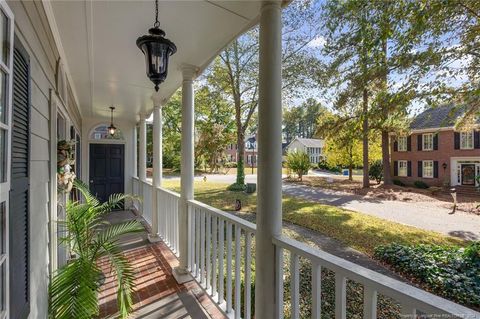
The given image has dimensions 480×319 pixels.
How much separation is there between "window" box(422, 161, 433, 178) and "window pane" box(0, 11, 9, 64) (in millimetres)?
20832

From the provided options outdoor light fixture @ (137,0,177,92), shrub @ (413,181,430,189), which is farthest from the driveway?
outdoor light fixture @ (137,0,177,92)

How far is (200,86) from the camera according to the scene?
12.4 metres

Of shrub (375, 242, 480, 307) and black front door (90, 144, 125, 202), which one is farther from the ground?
black front door (90, 144, 125, 202)

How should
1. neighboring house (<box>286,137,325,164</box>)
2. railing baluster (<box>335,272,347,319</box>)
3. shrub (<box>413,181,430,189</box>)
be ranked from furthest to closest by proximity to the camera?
1. neighboring house (<box>286,137,325,164</box>)
2. shrub (<box>413,181,430,189</box>)
3. railing baluster (<box>335,272,347,319</box>)

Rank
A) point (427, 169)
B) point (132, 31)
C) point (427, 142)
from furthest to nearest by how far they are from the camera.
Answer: point (427, 142) < point (427, 169) < point (132, 31)

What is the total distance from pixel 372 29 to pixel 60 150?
164 inches

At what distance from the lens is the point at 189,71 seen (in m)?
3.06

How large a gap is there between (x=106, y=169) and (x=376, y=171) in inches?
673

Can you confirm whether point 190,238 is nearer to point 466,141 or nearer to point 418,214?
point 418,214

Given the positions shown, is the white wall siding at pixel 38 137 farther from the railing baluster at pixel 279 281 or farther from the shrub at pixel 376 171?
the shrub at pixel 376 171

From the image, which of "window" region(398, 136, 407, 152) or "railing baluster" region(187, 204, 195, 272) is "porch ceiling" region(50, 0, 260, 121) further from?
"window" region(398, 136, 407, 152)

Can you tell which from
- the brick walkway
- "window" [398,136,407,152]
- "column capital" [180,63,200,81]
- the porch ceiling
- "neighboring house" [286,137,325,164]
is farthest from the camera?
"neighboring house" [286,137,325,164]

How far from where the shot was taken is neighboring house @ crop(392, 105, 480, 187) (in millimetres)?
15312

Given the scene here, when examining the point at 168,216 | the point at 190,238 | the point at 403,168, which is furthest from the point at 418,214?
the point at 403,168
